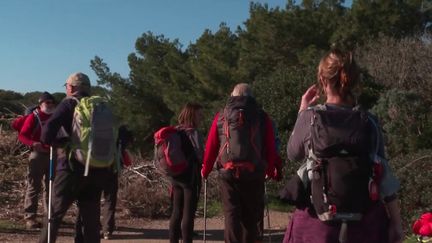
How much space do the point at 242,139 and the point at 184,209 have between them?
1.45m

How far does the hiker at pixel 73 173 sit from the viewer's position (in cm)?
614

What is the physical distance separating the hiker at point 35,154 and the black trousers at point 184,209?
1995 mm

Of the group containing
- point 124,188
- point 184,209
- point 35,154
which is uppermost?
point 35,154

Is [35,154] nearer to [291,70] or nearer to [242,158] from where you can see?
[242,158]

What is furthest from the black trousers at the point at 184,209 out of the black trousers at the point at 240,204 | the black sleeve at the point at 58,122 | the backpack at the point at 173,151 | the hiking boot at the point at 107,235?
the black sleeve at the point at 58,122

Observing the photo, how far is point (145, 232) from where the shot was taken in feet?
33.4

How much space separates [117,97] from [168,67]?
8.08ft

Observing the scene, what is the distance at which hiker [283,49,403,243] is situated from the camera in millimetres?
3590

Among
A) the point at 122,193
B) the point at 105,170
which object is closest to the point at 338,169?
the point at 105,170

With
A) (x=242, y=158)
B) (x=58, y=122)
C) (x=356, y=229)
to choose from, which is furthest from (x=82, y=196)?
(x=356, y=229)

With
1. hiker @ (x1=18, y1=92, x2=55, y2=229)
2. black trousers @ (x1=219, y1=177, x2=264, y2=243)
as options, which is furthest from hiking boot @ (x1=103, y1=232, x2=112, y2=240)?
black trousers @ (x1=219, y1=177, x2=264, y2=243)

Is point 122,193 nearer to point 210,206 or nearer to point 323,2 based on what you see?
point 210,206

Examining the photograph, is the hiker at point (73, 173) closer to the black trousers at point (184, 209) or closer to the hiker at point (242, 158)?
the hiker at point (242, 158)

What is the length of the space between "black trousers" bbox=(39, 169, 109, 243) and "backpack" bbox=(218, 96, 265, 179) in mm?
1183
